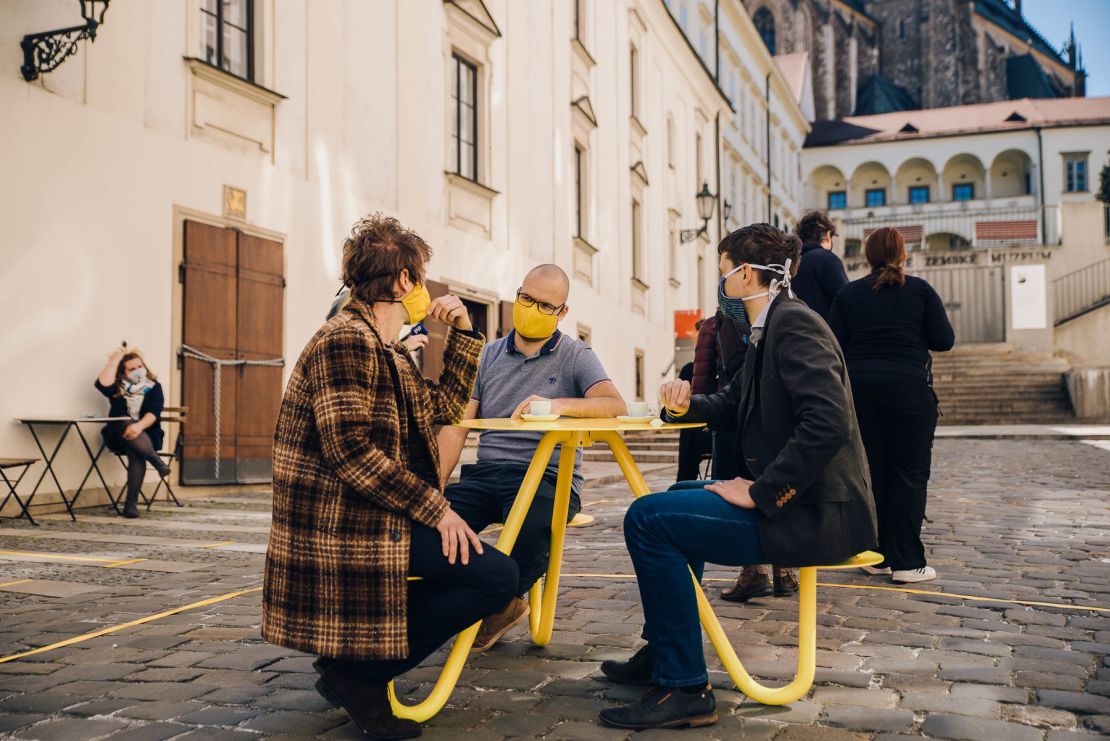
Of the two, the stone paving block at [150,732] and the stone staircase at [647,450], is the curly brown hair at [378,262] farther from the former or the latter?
the stone staircase at [647,450]

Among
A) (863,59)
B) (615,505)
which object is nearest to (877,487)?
(615,505)

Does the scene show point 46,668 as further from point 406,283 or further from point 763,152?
point 763,152

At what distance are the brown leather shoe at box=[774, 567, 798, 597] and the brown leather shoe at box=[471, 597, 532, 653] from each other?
1499 mm

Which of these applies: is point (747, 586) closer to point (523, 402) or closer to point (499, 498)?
point (499, 498)

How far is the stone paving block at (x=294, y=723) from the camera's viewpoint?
331cm

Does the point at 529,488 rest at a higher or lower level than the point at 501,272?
lower

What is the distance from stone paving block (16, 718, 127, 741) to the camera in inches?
129

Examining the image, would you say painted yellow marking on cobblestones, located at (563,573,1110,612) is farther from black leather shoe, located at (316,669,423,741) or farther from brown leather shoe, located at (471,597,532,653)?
black leather shoe, located at (316,669,423,741)

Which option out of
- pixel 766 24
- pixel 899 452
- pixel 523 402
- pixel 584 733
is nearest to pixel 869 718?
pixel 584 733

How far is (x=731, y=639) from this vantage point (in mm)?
4477

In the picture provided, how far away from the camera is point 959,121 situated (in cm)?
6644

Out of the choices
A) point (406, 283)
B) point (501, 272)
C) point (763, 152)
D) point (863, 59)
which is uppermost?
point (863, 59)

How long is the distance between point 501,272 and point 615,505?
7616 millimetres

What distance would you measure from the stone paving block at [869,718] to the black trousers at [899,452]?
2.35 metres
